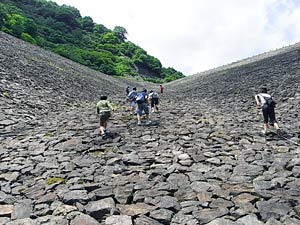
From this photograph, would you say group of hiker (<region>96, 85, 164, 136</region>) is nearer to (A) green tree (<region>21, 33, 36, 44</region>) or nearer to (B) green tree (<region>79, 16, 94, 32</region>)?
(A) green tree (<region>21, 33, 36, 44</region>)

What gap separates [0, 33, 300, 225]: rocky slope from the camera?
23.1ft

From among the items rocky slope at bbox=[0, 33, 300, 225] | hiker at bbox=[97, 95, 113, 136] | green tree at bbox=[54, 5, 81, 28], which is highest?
green tree at bbox=[54, 5, 81, 28]

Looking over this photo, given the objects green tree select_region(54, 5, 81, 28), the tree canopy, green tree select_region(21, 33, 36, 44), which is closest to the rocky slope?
green tree select_region(21, 33, 36, 44)

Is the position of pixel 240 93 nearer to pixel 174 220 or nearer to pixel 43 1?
pixel 174 220

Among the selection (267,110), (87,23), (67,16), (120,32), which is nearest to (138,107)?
(267,110)

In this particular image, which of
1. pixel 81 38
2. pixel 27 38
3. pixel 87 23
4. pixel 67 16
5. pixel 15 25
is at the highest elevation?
pixel 87 23

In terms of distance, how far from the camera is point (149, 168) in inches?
372

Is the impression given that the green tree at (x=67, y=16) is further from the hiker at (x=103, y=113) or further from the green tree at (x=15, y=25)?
the hiker at (x=103, y=113)

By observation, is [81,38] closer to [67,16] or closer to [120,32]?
[67,16]

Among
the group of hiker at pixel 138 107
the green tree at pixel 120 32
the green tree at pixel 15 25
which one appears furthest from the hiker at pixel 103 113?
the green tree at pixel 120 32

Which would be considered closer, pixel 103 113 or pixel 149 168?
pixel 149 168

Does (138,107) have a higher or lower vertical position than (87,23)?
lower

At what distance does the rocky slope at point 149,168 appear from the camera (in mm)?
7035

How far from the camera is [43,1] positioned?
10569 cm
